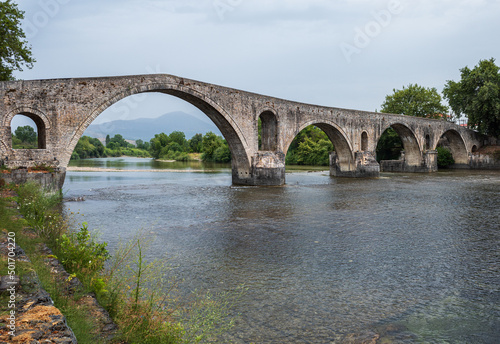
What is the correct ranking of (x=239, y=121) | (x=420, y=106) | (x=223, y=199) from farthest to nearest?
(x=420, y=106) < (x=239, y=121) < (x=223, y=199)

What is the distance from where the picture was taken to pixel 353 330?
15.8 ft

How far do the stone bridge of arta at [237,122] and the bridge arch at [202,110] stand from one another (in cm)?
5

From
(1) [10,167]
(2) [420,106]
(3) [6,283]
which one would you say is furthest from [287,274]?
(2) [420,106]

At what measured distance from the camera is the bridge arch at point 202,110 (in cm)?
1755

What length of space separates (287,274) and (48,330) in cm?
458

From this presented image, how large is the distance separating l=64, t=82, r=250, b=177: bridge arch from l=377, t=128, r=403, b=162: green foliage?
30106 millimetres

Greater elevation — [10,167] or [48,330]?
[10,167]

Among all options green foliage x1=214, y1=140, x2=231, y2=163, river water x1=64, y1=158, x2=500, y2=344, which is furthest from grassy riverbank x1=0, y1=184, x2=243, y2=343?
green foliage x1=214, y1=140, x2=231, y2=163

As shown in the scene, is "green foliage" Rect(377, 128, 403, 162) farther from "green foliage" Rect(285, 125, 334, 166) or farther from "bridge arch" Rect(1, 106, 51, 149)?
"bridge arch" Rect(1, 106, 51, 149)

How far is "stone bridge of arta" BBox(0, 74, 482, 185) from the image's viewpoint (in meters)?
16.4

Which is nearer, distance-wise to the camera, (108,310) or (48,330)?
(48,330)

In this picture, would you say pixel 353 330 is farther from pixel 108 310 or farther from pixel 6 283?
pixel 6 283

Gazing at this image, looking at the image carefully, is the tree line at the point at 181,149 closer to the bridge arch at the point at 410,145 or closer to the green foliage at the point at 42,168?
the bridge arch at the point at 410,145

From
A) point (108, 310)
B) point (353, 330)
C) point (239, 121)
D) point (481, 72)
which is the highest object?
point (481, 72)
